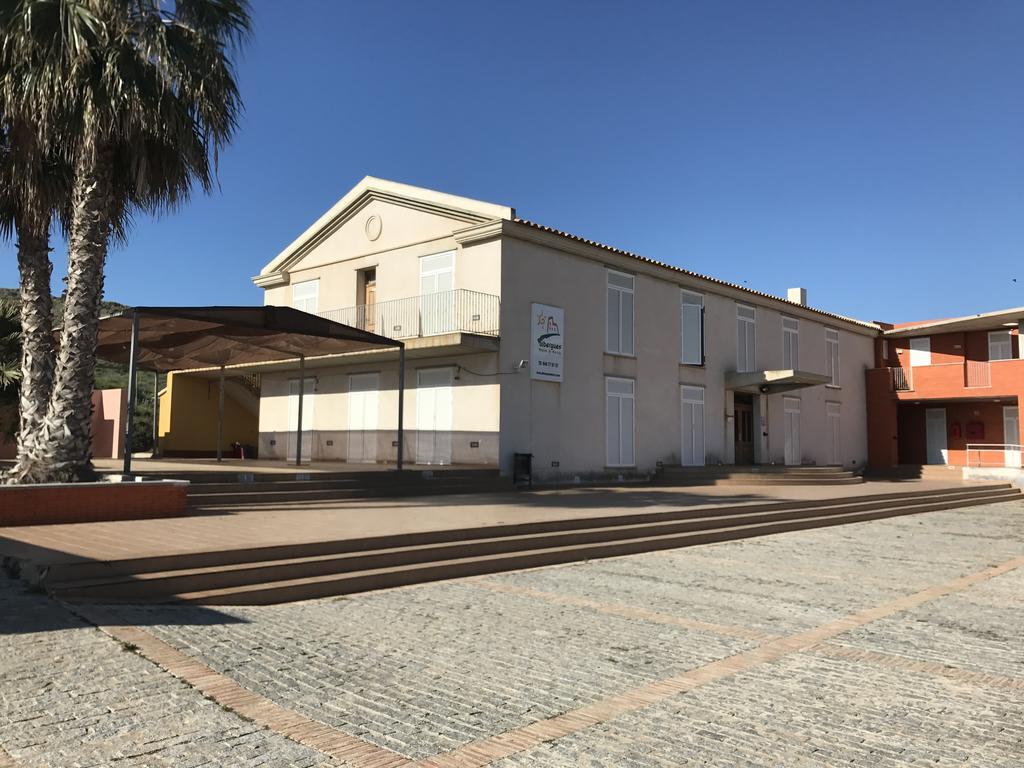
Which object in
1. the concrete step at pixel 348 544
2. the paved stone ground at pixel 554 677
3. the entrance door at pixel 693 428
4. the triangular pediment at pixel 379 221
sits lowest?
the paved stone ground at pixel 554 677

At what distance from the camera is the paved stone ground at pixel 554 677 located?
3.90m

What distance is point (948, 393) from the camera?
29.4 m

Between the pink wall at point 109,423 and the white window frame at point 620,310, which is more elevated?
the white window frame at point 620,310

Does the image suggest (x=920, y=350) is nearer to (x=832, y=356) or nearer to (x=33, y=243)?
(x=832, y=356)

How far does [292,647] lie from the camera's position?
5.72 meters

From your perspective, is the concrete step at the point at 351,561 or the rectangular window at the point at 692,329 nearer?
the concrete step at the point at 351,561

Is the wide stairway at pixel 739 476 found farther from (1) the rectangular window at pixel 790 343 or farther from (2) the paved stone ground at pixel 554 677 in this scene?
(2) the paved stone ground at pixel 554 677

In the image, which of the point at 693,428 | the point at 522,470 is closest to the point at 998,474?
the point at 693,428

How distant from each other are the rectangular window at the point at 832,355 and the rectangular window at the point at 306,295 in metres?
18.8

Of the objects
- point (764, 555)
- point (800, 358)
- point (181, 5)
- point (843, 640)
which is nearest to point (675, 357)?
point (800, 358)

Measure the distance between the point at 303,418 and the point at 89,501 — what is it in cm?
1429

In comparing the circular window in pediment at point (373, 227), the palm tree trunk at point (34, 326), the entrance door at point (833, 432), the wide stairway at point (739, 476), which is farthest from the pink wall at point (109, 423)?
the entrance door at point (833, 432)

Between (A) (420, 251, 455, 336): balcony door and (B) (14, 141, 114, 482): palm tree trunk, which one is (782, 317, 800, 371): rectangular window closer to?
(A) (420, 251, 455, 336): balcony door

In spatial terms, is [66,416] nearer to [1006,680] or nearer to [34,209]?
[34,209]
